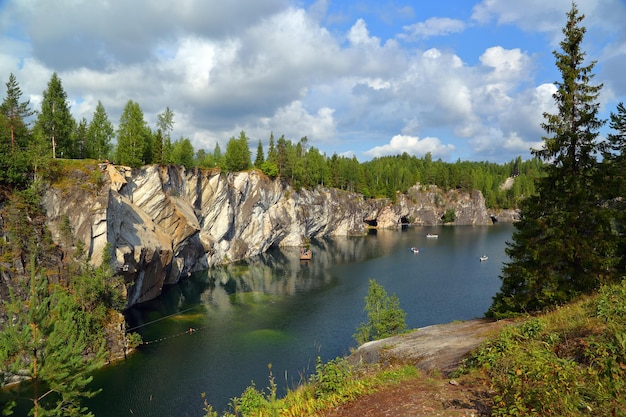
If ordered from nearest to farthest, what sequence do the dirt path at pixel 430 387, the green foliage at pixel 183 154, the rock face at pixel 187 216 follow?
the dirt path at pixel 430 387 → the rock face at pixel 187 216 → the green foliage at pixel 183 154

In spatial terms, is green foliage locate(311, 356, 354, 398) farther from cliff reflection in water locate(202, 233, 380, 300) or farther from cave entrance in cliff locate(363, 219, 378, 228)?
cave entrance in cliff locate(363, 219, 378, 228)

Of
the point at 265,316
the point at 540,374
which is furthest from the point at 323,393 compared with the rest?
the point at 265,316

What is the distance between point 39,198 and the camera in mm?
40469

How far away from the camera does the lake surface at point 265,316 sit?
1233 inches

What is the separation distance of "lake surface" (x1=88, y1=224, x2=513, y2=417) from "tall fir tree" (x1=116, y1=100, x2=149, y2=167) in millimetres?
22526

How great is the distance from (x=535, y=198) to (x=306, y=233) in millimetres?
99093

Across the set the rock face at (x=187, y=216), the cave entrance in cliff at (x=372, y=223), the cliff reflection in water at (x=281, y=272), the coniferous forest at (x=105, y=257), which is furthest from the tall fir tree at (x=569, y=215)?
the cave entrance in cliff at (x=372, y=223)

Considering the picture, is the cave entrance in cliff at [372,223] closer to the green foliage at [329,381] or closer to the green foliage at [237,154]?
the green foliage at [237,154]

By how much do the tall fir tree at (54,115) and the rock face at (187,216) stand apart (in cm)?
980

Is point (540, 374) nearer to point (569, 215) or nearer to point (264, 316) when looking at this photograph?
point (569, 215)

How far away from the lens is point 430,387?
31.6 ft

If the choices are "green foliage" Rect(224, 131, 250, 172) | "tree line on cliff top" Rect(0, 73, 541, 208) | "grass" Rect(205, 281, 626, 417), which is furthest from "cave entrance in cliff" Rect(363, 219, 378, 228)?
"grass" Rect(205, 281, 626, 417)

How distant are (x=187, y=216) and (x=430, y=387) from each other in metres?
62.5

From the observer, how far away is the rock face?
144ft
